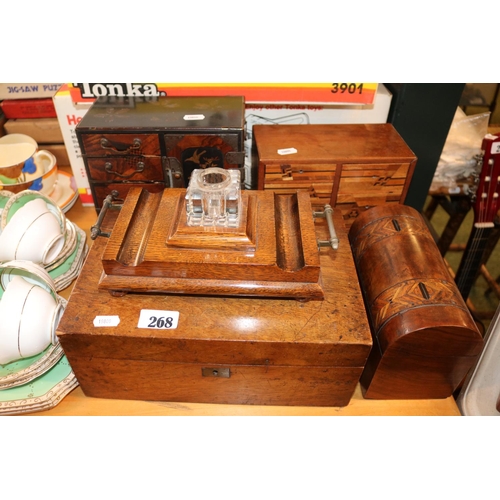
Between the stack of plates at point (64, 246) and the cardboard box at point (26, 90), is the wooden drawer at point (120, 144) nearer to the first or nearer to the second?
the stack of plates at point (64, 246)

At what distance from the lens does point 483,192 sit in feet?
5.18

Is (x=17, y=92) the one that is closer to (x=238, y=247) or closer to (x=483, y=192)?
(x=238, y=247)

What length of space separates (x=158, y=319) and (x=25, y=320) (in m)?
0.32

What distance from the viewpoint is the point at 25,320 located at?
3.28 feet

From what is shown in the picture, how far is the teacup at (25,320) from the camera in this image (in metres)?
0.99

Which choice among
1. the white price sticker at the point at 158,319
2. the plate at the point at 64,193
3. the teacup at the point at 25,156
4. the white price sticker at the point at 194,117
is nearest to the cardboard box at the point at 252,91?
the white price sticker at the point at 194,117

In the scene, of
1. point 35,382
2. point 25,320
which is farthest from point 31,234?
point 35,382

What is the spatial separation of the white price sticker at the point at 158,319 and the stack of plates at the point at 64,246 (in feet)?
1.45

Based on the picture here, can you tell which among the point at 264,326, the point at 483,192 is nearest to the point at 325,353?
the point at 264,326

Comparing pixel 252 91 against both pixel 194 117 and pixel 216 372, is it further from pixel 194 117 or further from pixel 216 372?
pixel 216 372

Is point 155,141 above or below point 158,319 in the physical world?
above

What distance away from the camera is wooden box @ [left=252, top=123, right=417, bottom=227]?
128 centimetres

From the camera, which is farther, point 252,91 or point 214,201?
point 252,91

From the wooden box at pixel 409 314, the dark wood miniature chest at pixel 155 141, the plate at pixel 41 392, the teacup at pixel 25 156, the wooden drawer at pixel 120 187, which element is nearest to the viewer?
the wooden box at pixel 409 314
